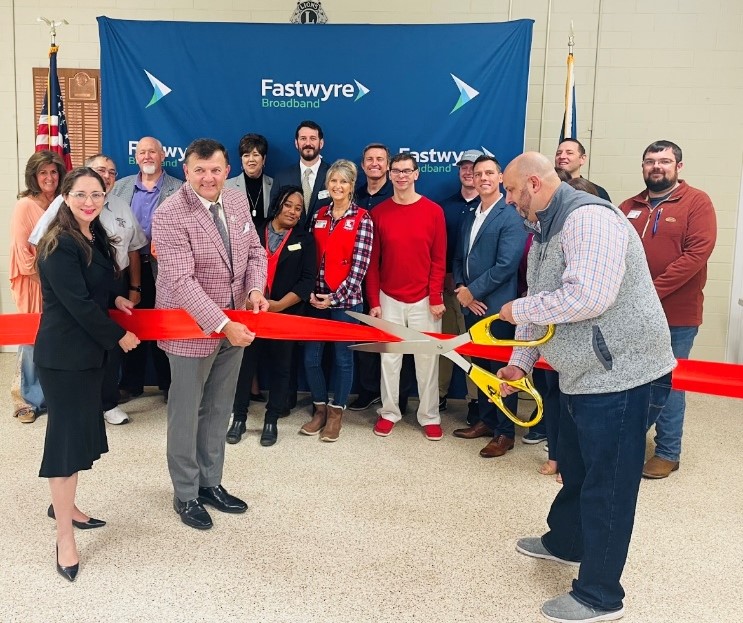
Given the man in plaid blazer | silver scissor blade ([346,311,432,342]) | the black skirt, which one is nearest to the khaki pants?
silver scissor blade ([346,311,432,342])

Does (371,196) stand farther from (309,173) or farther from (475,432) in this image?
(475,432)

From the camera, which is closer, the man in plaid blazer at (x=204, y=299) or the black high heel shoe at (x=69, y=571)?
the black high heel shoe at (x=69, y=571)

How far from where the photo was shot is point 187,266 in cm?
301

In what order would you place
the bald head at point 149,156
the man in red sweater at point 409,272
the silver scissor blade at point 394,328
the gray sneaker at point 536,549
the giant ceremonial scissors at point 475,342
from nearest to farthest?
the giant ceremonial scissors at point 475,342, the gray sneaker at point 536,549, the silver scissor blade at point 394,328, the man in red sweater at point 409,272, the bald head at point 149,156

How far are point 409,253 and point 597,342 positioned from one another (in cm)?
224

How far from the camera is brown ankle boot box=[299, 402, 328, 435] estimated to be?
4539 millimetres

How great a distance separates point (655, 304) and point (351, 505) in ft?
6.09

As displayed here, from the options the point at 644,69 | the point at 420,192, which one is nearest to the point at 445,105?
the point at 420,192

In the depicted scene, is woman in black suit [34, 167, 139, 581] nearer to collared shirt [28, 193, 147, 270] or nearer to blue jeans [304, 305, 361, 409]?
collared shirt [28, 193, 147, 270]

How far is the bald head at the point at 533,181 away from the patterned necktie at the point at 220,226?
133 centimetres

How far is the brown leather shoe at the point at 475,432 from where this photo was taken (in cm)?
454

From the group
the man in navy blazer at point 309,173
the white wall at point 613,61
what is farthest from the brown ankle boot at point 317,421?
the white wall at point 613,61

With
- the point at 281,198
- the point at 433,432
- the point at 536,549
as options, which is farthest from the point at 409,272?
the point at 536,549

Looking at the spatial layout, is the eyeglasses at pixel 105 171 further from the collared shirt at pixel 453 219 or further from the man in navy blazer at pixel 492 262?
the man in navy blazer at pixel 492 262
